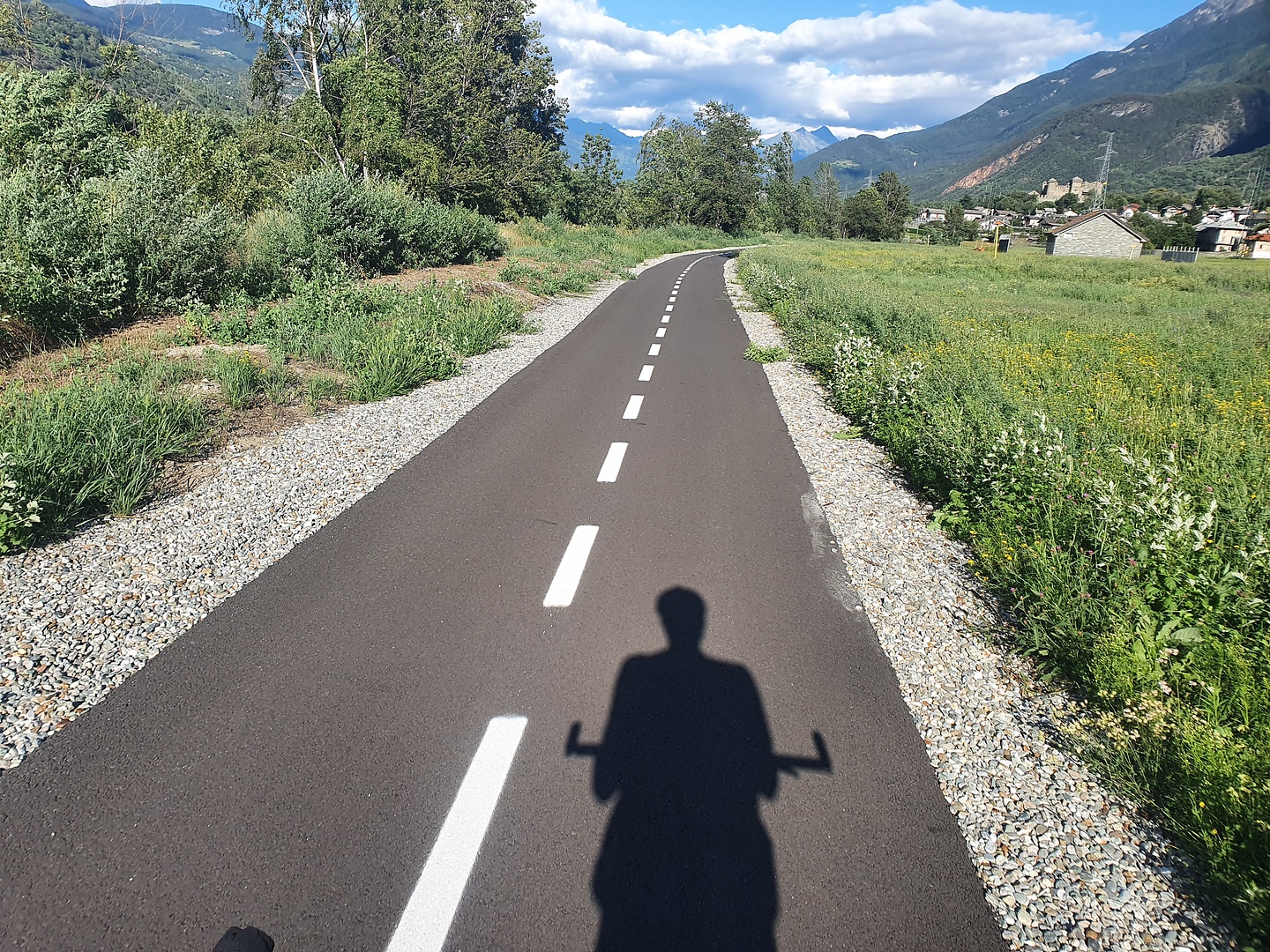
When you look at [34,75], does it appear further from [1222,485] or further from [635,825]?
[1222,485]

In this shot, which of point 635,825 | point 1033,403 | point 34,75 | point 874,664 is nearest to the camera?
point 635,825

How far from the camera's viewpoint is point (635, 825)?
285cm

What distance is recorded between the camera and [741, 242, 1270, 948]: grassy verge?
305cm

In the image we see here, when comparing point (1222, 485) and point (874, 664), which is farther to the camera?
point (1222, 485)

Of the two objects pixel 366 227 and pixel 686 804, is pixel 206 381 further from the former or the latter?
pixel 366 227

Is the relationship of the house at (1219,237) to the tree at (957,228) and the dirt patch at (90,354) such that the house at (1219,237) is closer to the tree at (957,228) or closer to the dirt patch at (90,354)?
the tree at (957,228)

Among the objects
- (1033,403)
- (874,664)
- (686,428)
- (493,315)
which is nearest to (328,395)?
(686,428)

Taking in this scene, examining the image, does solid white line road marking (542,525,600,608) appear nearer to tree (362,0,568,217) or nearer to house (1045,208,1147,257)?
tree (362,0,568,217)

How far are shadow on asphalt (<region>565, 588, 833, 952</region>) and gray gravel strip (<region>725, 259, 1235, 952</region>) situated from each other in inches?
29.2

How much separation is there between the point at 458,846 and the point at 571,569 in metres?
2.47

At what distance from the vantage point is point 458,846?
272 cm

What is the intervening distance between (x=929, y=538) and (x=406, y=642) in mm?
4187

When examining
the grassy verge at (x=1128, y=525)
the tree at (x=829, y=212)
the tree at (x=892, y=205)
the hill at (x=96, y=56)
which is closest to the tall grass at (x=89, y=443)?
the grassy verge at (x=1128, y=525)

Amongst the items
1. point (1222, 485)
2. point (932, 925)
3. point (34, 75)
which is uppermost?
point (34, 75)
